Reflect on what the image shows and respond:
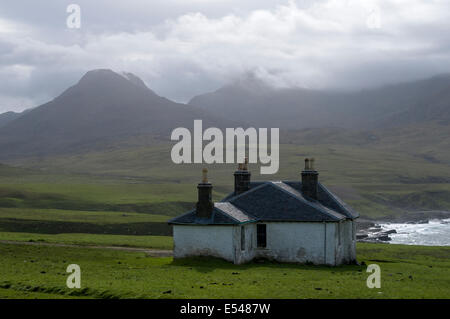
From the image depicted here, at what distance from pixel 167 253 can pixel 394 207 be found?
A: 117 m

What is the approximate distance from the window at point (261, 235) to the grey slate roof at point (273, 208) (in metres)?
0.73

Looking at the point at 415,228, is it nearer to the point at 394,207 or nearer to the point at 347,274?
the point at 394,207

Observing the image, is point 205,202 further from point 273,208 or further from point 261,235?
point 273,208

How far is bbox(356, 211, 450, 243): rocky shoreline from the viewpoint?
103438 millimetres

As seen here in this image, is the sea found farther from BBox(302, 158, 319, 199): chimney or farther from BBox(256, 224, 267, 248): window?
BBox(256, 224, 267, 248): window

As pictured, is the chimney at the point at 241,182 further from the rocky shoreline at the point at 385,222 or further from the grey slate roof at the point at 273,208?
the rocky shoreline at the point at 385,222

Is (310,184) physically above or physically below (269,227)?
above

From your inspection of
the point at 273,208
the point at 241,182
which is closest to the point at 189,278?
the point at 273,208

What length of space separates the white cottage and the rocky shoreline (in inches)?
2135

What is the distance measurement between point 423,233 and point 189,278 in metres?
88.4

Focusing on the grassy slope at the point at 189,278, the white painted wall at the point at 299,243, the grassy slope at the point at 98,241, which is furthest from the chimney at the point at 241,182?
the grassy slope at the point at 98,241

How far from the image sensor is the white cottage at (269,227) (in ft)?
145

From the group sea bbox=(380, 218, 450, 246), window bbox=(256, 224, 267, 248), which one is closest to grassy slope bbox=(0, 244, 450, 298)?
window bbox=(256, 224, 267, 248)

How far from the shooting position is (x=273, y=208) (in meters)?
47.8
